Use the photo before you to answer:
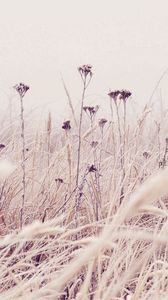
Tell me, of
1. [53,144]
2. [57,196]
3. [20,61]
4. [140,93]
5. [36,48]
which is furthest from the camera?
[36,48]

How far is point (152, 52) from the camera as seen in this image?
14.2 metres

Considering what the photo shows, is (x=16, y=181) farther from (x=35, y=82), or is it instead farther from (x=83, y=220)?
(x=35, y=82)

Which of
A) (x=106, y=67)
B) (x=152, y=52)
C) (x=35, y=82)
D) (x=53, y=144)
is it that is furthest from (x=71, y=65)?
(x=53, y=144)

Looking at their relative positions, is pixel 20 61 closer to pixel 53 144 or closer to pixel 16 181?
pixel 53 144

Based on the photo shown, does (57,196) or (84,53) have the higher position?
(84,53)

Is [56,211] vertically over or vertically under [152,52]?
under

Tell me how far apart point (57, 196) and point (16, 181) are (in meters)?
0.18

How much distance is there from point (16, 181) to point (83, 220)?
327 millimetres

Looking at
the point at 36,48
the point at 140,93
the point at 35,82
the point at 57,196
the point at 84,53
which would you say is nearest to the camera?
the point at 57,196

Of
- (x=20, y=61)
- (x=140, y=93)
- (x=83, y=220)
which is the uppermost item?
(x=20, y=61)

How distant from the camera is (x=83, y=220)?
93.8 inches

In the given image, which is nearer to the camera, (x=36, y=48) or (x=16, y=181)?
(x=16, y=181)

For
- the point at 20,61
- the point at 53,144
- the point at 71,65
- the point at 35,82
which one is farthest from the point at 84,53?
the point at 53,144

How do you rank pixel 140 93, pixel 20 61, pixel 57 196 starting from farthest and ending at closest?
pixel 20 61
pixel 140 93
pixel 57 196
